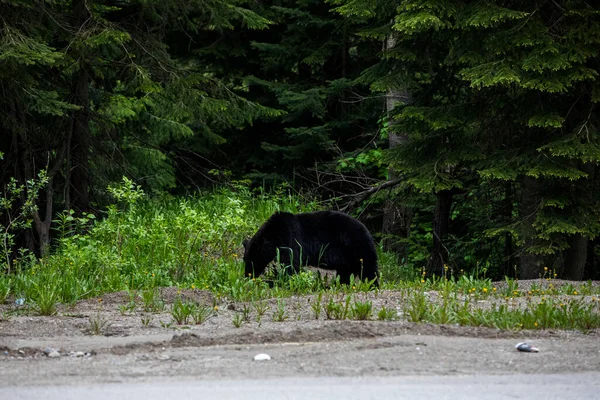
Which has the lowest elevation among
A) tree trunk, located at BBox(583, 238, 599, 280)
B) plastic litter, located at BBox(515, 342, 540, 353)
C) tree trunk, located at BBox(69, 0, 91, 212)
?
tree trunk, located at BBox(583, 238, 599, 280)

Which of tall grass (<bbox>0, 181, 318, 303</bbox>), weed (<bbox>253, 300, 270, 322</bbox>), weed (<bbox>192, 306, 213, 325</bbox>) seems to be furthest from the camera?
tall grass (<bbox>0, 181, 318, 303</bbox>)

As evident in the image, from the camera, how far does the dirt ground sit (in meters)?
5.75

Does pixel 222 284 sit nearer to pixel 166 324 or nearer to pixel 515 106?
pixel 166 324

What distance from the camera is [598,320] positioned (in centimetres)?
782

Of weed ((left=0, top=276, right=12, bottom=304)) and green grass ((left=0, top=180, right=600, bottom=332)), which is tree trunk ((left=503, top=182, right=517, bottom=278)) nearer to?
green grass ((left=0, top=180, right=600, bottom=332))

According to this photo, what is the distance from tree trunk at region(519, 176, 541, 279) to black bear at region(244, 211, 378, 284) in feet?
7.86

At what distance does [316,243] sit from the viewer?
39.3ft

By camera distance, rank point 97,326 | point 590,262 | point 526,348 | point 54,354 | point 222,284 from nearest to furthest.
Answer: point 526,348
point 54,354
point 97,326
point 222,284
point 590,262

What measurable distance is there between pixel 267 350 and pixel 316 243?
5.53 metres

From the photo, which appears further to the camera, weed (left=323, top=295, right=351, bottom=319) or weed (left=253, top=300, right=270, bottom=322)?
weed (left=253, top=300, right=270, bottom=322)

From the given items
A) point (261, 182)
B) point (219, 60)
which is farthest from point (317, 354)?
point (219, 60)

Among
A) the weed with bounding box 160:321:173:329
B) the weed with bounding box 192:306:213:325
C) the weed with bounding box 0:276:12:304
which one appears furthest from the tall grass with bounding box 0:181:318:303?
the weed with bounding box 160:321:173:329

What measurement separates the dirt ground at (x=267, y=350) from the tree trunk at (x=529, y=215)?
413 cm

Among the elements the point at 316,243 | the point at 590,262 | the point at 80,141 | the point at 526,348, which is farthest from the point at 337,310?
the point at 80,141
